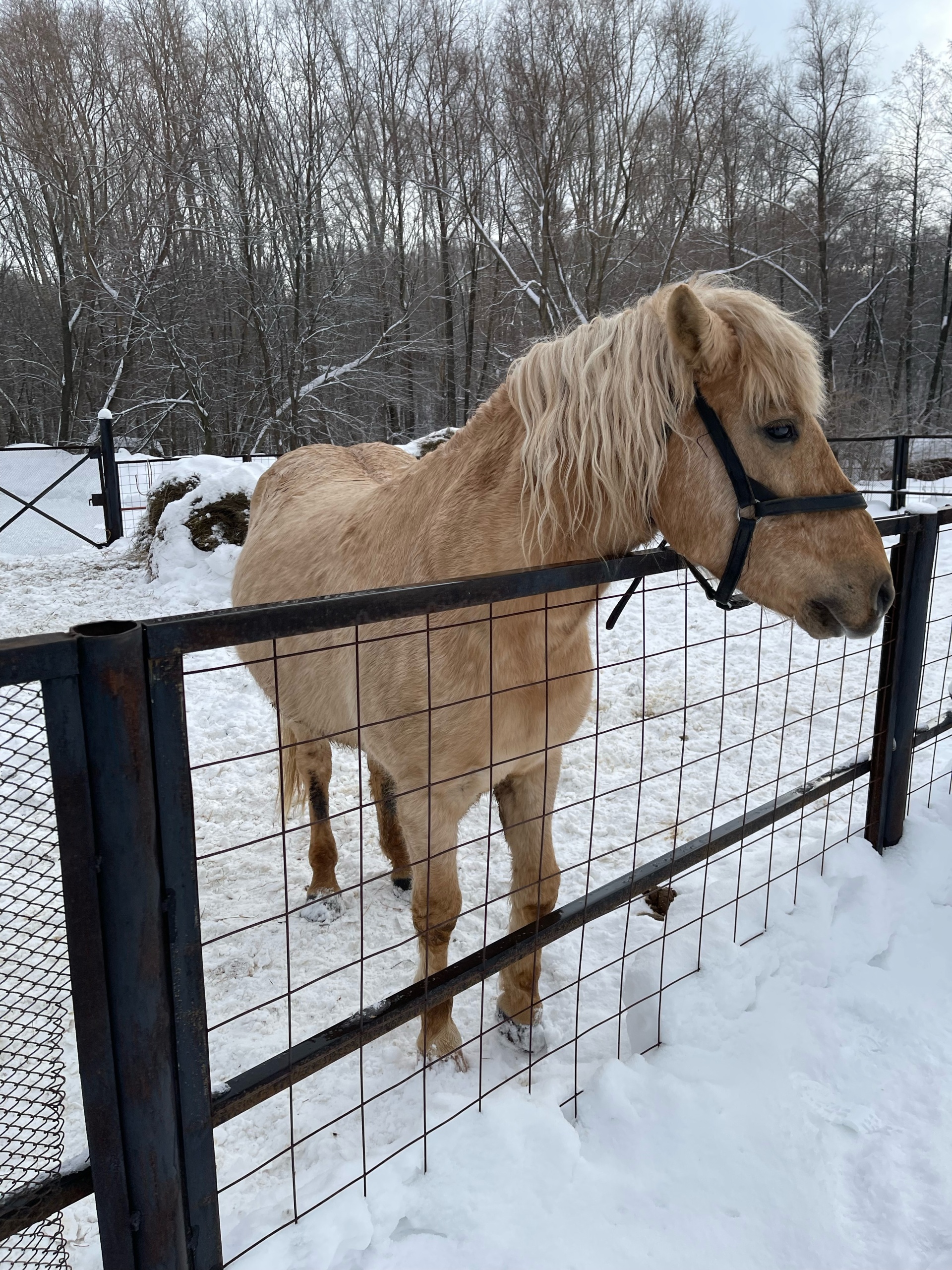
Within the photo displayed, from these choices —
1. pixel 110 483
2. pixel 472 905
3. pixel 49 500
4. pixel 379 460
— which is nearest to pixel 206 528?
pixel 110 483

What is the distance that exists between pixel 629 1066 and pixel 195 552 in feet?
24.2

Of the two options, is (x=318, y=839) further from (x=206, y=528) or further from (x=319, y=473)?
(x=206, y=528)

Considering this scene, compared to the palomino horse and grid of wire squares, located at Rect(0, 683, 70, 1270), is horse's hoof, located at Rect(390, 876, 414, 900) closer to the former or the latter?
the palomino horse

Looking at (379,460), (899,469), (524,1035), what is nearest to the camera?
(524,1035)

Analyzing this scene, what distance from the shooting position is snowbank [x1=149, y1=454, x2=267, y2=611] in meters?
7.58

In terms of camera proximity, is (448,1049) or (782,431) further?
(448,1049)

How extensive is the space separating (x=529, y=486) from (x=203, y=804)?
269 centimetres

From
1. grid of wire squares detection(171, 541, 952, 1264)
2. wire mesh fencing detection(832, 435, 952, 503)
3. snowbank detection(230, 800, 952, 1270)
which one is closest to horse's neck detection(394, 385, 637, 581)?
grid of wire squares detection(171, 541, 952, 1264)

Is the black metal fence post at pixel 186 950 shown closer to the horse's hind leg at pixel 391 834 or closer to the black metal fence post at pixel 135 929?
the black metal fence post at pixel 135 929

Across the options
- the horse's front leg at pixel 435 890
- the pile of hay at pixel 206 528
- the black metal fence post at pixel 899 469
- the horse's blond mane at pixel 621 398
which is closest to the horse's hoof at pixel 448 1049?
the horse's front leg at pixel 435 890

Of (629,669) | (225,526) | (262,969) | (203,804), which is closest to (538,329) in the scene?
(225,526)

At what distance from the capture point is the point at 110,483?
36.9ft

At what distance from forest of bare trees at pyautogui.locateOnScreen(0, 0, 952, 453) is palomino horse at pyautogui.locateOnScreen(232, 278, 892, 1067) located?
13.3 metres

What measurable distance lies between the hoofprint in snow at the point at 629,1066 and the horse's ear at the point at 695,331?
781mm
